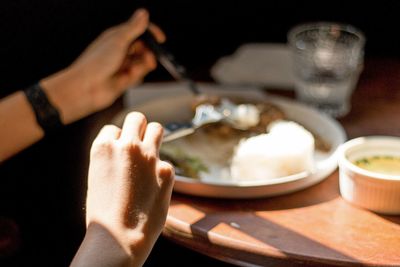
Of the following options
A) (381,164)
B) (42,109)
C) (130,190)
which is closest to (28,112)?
(42,109)

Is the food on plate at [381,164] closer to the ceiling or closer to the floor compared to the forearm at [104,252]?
closer to the floor

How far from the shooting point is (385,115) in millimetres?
1831

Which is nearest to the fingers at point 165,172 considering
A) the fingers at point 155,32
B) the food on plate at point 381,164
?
the food on plate at point 381,164

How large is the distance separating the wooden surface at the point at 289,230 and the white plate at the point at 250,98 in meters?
0.03

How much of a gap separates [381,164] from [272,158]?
0.80ft

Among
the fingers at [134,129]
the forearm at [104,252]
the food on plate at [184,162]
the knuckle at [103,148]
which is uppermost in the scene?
the fingers at [134,129]

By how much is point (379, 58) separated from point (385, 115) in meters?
0.44

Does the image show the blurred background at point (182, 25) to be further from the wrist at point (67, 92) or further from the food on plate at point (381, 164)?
the food on plate at point (381, 164)

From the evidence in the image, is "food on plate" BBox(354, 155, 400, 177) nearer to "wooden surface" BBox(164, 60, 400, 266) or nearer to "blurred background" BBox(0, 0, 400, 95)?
"wooden surface" BBox(164, 60, 400, 266)

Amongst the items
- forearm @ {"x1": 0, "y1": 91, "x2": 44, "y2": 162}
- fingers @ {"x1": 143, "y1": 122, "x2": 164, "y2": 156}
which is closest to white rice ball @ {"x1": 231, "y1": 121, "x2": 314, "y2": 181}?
fingers @ {"x1": 143, "y1": 122, "x2": 164, "y2": 156}

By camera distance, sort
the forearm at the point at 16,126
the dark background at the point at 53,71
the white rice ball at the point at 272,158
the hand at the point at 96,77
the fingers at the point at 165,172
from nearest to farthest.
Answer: the fingers at the point at 165,172 → the white rice ball at the point at 272,158 → the forearm at the point at 16,126 → the hand at the point at 96,77 → the dark background at the point at 53,71

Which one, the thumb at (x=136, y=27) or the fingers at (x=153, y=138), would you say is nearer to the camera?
the fingers at (x=153, y=138)

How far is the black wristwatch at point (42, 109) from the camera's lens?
1.75 meters

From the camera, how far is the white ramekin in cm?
137
